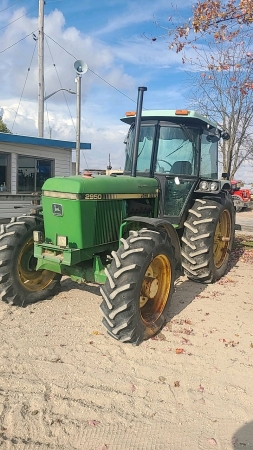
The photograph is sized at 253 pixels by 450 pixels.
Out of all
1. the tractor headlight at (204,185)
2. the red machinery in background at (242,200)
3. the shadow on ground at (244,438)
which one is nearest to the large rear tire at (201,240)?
the tractor headlight at (204,185)

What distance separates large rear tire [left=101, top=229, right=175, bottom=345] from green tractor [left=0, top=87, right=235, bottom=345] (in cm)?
1

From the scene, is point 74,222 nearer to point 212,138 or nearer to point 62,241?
point 62,241

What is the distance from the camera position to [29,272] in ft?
17.2

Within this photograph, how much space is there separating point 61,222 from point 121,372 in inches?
71.5

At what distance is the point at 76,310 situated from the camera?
16.8ft

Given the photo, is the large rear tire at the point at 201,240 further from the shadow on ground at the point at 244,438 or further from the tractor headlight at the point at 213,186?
the shadow on ground at the point at 244,438

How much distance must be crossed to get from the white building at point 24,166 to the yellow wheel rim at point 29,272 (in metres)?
6.76

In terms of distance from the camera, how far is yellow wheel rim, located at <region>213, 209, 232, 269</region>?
6.95 m

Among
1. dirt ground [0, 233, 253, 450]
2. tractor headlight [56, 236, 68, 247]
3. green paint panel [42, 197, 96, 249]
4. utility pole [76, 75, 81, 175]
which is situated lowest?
dirt ground [0, 233, 253, 450]

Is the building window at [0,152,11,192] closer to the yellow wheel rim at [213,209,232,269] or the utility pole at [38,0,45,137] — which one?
the utility pole at [38,0,45,137]

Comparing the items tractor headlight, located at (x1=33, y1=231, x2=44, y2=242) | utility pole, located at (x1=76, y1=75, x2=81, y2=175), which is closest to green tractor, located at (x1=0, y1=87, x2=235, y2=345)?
tractor headlight, located at (x1=33, y1=231, x2=44, y2=242)

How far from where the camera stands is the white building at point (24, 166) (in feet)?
40.3

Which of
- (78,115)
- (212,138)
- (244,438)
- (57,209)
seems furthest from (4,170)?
(244,438)

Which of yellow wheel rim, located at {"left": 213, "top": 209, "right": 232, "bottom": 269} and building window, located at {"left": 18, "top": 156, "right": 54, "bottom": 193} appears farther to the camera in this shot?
building window, located at {"left": 18, "top": 156, "right": 54, "bottom": 193}
